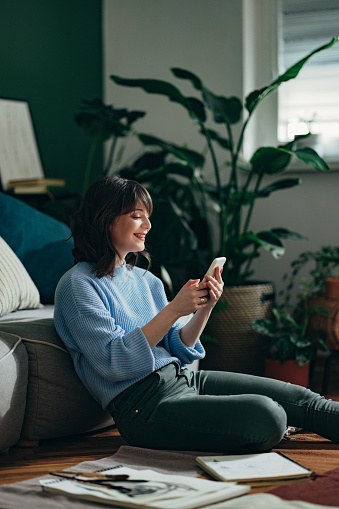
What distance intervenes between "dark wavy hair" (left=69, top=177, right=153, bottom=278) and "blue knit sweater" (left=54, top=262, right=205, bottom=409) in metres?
0.04

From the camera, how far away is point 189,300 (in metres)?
1.76

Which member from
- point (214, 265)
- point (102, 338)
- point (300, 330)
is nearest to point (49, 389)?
point (102, 338)

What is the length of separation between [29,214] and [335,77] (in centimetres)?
189

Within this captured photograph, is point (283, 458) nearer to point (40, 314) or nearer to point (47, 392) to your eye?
point (47, 392)

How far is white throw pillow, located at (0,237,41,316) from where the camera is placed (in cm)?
226

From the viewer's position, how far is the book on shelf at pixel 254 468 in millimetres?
1540

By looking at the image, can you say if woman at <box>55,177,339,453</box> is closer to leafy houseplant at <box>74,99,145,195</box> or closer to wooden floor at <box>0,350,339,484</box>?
wooden floor at <box>0,350,339,484</box>

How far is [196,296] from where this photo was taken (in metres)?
1.77

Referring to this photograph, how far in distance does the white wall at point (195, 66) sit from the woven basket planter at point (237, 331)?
0.67 metres

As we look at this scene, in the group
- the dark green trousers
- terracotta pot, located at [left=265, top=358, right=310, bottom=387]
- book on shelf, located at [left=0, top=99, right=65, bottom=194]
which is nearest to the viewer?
the dark green trousers

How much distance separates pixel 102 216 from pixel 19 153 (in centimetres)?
170

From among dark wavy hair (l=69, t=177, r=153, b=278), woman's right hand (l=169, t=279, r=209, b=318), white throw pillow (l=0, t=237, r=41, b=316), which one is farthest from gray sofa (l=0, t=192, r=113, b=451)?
woman's right hand (l=169, t=279, r=209, b=318)

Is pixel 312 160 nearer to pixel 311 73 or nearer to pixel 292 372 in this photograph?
pixel 292 372

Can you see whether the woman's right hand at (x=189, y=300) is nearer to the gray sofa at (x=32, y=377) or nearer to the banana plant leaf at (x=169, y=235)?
the gray sofa at (x=32, y=377)
